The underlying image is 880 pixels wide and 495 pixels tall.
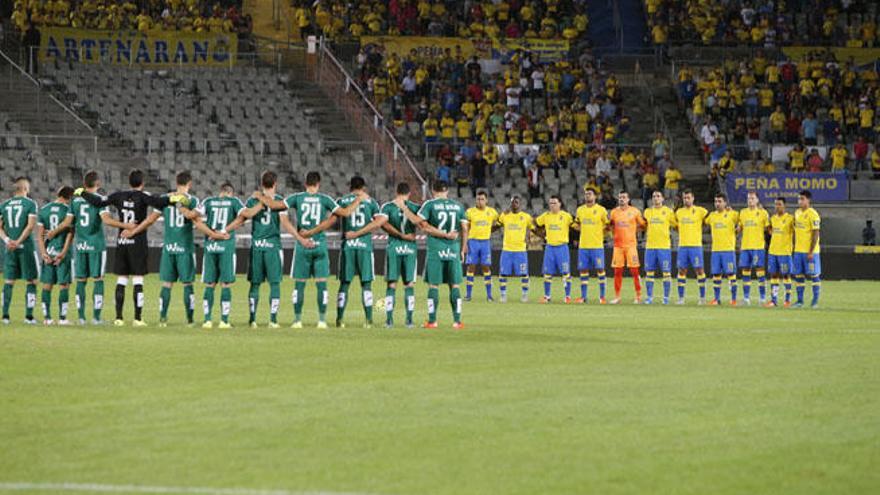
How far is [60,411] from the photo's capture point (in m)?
13.4

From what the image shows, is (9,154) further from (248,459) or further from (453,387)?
(248,459)

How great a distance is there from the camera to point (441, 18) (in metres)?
55.8

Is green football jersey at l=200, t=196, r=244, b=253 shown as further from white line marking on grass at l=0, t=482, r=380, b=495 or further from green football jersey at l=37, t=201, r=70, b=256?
white line marking on grass at l=0, t=482, r=380, b=495

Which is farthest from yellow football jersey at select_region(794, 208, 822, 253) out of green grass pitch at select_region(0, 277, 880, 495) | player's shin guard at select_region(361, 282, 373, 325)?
player's shin guard at select_region(361, 282, 373, 325)

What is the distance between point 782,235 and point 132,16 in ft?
93.1

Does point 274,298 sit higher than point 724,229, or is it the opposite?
point 724,229

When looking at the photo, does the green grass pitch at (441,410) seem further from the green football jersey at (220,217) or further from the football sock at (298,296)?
the green football jersey at (220,217)

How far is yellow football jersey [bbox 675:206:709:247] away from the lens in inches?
1266

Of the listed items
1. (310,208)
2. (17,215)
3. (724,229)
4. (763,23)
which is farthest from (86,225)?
(763,23)

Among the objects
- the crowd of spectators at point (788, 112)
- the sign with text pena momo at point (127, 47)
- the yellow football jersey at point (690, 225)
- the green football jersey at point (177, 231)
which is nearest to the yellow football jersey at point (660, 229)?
the yellow football jersey at point (690, 225)

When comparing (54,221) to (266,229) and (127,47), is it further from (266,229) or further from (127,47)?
(127,47)

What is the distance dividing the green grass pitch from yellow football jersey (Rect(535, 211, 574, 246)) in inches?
401

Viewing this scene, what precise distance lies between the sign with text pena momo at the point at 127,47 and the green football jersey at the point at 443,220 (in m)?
30.4

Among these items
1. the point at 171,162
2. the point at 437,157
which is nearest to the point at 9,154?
the point at 171,162
